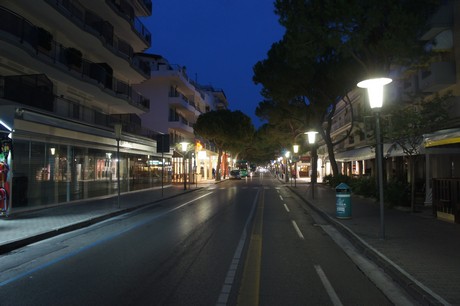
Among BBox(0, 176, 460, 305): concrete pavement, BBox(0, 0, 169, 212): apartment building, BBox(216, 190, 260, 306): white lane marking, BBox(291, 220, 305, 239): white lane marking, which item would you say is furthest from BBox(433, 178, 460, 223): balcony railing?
BBox(0, 0, 169, 212): apartment building

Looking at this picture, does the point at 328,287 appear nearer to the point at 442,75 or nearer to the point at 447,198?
the point at 447,198

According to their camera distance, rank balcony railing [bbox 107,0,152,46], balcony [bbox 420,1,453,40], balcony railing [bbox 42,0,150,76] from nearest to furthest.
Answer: balcony railing [bbox 42,0,150,76] < balcony [bbox 420,1,453,40] < balcony railing [bbox 107,0,152,46]

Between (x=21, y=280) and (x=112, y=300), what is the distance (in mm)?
2100

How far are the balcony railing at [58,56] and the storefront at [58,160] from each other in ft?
9.77

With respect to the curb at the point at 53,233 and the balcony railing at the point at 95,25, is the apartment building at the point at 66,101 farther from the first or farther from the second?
the curb at the point at 53,233

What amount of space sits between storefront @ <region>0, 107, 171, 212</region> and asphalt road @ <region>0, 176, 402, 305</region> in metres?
5.82

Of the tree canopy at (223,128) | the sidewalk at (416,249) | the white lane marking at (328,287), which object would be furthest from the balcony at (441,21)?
the tree canopy at (223,128)

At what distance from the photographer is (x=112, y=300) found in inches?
214

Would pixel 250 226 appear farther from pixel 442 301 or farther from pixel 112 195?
pixel 112 195

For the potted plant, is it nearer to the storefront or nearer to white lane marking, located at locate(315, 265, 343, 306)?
the storefront

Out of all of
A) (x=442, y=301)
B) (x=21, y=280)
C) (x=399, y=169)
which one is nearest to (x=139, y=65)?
(x=399, y=169)

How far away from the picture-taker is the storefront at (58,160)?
15.5m

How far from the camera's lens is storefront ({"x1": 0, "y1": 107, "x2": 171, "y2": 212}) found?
15.5 meters

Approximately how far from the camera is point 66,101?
857 inches
